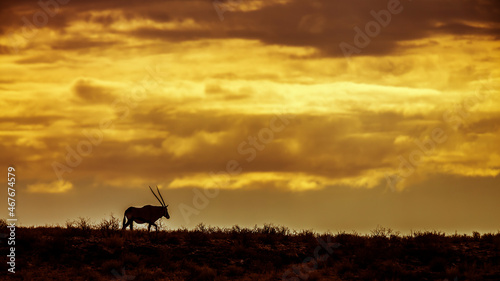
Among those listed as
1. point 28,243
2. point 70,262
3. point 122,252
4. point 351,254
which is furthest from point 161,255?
point 351,254

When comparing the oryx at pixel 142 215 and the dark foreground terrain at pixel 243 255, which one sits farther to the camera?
the oryx at pixel 142 215

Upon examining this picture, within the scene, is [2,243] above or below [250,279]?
above

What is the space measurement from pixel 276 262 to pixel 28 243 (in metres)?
11.4

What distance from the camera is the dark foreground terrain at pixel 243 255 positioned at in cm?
3244

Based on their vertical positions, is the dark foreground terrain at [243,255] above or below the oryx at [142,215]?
below

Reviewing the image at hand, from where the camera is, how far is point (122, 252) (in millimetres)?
34250

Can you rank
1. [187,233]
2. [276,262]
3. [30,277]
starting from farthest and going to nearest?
[187,233] < [276,262] < [30,277]

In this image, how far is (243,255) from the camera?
3459 centimetres

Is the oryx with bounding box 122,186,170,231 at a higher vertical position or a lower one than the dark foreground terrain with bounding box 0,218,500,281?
higher

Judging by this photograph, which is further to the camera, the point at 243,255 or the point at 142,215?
the point at 142,215

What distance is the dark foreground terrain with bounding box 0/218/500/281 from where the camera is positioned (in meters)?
32.4

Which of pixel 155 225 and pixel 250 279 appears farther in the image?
pixel 155 225

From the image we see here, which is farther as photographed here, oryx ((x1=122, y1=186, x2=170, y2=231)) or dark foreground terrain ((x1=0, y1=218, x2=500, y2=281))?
oryx ((x1=122, y1=186, x2=170, y2=231))

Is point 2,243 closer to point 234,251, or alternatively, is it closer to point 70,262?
point 70,262
